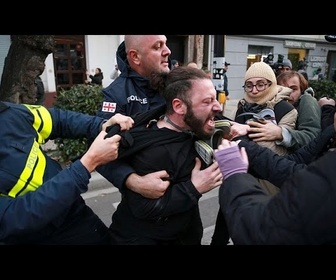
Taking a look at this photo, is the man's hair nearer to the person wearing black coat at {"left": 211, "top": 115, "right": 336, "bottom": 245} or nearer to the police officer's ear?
the police officer's ear

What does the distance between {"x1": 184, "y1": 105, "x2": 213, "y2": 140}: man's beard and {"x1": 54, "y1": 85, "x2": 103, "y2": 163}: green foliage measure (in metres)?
3.71

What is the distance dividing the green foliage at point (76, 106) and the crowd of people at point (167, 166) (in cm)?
314

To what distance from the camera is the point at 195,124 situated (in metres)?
1.66

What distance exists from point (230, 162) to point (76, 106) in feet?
14.3

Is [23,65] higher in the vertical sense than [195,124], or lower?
higher

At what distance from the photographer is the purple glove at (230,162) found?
1239 mm

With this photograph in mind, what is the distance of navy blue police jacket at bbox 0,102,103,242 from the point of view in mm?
1219

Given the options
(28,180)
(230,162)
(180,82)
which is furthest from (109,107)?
(230,162)

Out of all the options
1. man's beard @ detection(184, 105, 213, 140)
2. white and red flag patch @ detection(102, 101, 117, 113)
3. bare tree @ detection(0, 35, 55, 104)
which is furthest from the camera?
bare tree @ detection(0, 35, 55, 104)

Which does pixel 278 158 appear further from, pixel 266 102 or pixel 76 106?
pixel 76 106

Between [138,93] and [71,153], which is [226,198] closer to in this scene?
[138,93]

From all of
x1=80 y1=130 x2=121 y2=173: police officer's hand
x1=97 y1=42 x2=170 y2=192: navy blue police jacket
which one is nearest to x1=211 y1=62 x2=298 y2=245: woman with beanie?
x1=97 y1=42 x2=170 y2=192: navy blue police jacket
